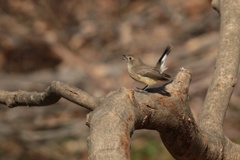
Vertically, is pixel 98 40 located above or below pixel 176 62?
above

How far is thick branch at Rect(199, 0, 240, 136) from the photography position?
7.22 ft

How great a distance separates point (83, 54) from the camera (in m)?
8.20

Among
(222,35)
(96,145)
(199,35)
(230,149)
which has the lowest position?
(96,145)

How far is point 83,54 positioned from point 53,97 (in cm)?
614

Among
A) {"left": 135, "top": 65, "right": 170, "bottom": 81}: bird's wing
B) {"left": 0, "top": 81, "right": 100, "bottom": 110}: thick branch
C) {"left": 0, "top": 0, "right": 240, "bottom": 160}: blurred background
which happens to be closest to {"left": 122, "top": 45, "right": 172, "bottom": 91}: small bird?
{"left": 135, "top": 65, "right": 170, "bottom": 81}: bird's wing

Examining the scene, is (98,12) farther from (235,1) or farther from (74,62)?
(235,1)

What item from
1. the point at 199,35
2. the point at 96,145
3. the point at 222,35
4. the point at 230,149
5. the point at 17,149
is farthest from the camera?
the point at 199,35

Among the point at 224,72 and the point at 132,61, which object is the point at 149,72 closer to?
the point at 132,61

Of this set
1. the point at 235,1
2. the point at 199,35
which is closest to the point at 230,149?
the point at 235,1

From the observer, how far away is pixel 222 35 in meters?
2.44

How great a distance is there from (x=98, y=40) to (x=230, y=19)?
232 inches

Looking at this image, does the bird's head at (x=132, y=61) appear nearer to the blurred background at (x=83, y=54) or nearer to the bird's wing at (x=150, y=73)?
the bird's wing at (x=150, y=73)

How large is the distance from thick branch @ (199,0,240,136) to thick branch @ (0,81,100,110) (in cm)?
48

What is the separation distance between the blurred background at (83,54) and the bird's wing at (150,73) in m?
3.38
